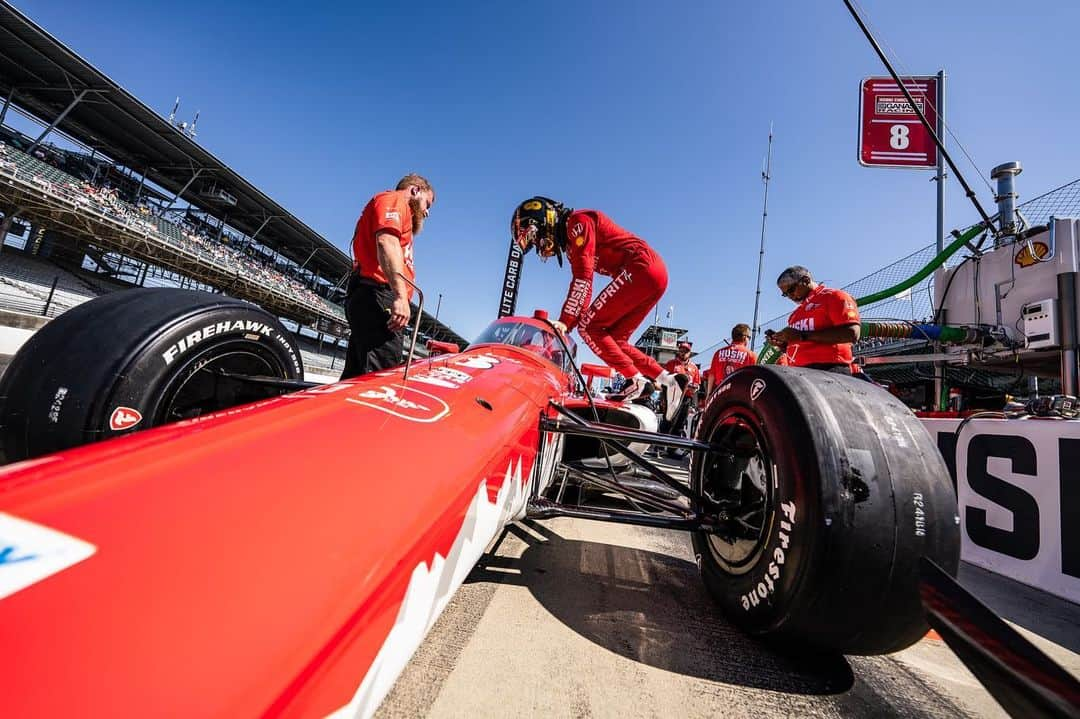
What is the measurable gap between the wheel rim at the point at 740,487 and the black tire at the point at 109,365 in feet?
6.07

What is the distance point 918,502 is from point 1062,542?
1.96m

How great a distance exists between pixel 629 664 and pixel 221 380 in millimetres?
1762

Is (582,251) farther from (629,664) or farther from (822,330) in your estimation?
(629,664)

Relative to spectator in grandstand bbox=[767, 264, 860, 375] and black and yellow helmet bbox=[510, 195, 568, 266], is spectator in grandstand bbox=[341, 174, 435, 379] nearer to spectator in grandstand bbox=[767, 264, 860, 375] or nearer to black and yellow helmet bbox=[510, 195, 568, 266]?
black and yellow helmet bbox=[510, 195, 568, 266]

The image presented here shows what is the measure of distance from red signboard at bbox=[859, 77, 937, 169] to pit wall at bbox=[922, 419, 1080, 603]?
774 centimetres

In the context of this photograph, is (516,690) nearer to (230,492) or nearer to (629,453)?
(230,492)

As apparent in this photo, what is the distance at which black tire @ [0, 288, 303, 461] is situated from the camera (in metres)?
1.29

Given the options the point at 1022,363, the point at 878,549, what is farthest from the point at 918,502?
the point at 1022,363

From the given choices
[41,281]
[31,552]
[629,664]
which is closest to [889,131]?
[629,664]

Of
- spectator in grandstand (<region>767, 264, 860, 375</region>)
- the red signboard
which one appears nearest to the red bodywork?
spectator in grandstand (<region>767, 264, 860, 375</region>)

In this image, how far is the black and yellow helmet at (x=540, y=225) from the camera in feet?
11.6

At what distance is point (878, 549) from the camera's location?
3.76ft

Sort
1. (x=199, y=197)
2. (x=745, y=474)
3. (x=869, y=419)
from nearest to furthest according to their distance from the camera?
(x=869, y=419) < (x=745, y=474) < (x=199, y=197)

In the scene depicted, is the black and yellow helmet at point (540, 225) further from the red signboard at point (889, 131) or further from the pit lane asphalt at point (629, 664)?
the red signboard at point (889, 131)
